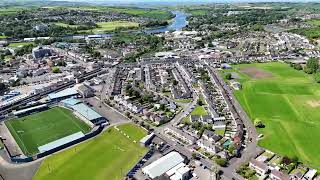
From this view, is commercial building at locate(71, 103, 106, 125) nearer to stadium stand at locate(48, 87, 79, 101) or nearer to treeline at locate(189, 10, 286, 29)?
stadium stand at locate(48, 87, 79, 101)

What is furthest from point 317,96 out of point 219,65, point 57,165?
point 57,165

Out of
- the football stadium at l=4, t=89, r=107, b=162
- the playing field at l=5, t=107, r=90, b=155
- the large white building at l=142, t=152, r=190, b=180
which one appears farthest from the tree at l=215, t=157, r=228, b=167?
the playing field at l=5, t=107, r=90, b=155

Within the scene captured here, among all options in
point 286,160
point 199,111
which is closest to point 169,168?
point 286,160

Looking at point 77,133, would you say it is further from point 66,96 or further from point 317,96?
point 317,96

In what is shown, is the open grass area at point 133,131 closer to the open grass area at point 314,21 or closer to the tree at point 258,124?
the tree at point 258,124

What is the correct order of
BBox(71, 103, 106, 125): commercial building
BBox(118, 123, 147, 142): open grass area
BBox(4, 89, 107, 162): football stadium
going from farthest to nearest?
BBox(71, 103, 106, 125): commercial building, BBox(118, 123, 147, 142): open grass area, BBox(4, 89, 107, 162): football stadium

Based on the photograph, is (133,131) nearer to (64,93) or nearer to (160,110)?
(160,110)
